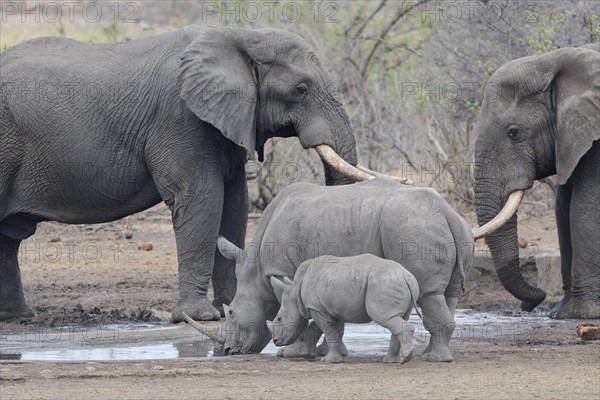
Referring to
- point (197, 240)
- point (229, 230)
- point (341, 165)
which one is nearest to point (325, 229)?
point (341, 165)

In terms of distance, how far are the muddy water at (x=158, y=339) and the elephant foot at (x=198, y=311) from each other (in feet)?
0.62

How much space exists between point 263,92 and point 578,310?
10.6 ft

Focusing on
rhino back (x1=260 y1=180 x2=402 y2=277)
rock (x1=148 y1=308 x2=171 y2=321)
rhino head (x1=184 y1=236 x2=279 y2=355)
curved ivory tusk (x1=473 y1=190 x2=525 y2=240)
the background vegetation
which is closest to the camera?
rhino back (x1=260 y1=180 x2=402 y2=277)

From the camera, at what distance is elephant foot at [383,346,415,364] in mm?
9523

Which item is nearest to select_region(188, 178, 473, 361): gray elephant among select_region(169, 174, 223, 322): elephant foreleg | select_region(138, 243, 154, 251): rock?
select_region(169, 174, 223, 322): elephant foreleg

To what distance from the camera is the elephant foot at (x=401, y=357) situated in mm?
9523

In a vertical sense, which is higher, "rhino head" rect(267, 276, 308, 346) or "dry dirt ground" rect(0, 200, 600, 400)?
"rhino head" rect(267, 276, 308, 346)

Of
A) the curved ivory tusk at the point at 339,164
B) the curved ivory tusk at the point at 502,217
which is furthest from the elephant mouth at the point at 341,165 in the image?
the curved ivory tusk at the point at 502,217

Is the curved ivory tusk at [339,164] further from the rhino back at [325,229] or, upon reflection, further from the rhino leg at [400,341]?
the rhino leg at [400,341]

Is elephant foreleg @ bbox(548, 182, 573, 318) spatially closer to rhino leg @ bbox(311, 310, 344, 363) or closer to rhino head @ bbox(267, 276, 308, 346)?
rhino leg @ bbox(311, 310, 344, 363)

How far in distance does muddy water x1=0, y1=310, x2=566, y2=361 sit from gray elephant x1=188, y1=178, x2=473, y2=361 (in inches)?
15.0

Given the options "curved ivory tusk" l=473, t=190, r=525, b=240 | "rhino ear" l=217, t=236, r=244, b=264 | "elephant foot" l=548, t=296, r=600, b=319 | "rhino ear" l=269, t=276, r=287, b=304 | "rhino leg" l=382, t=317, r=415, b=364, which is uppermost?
"curved ivory tusk" l=473, t=190, r=525, b=240

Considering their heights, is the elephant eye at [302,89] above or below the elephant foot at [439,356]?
above

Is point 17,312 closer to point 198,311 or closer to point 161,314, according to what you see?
point 161,314
